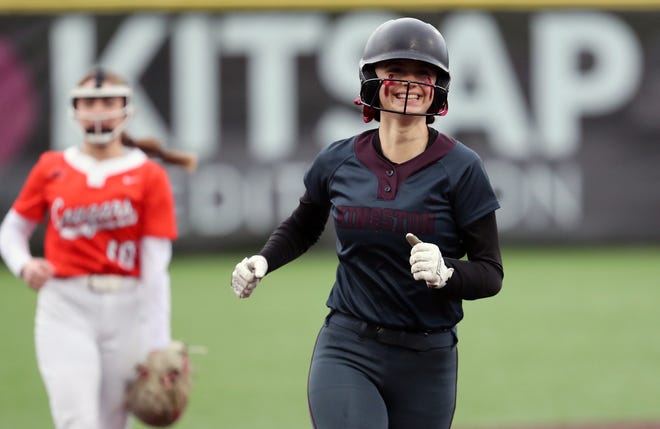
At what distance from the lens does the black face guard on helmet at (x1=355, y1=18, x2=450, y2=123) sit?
455cm

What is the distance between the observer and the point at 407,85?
4.55 meters

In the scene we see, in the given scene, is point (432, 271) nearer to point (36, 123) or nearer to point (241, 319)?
point (241, 319)

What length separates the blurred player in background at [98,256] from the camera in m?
5.85

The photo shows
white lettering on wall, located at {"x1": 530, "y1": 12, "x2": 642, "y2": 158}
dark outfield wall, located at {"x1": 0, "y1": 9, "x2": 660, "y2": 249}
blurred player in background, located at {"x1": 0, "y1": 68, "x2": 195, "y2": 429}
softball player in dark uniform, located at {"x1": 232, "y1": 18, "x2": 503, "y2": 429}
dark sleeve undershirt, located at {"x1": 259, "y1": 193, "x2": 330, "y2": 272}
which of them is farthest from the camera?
white lettering on wall, located at {"x1": 530, "y1": 12, "x2": 642, "y2": 158}

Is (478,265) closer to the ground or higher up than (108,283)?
higher up

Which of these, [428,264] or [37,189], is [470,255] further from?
[37,189]

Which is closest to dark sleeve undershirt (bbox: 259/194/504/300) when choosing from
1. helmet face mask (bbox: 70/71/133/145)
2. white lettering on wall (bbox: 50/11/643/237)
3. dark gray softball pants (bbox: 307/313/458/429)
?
dark gray softball pants (bbox: 307/313/458/429)

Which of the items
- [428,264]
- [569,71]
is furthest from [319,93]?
[428,264]

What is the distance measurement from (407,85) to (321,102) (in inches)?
434

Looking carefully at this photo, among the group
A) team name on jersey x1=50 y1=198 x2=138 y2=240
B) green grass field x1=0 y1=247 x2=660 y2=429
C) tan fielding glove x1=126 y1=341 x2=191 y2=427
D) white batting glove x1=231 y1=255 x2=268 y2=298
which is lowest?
green grass field x1=0 y1=247 x2=660 y2=429

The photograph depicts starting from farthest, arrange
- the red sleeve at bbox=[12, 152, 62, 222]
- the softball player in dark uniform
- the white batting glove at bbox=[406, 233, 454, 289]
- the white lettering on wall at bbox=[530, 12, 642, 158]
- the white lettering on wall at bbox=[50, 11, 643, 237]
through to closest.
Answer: the white lettering on wall at bbox=[530, 12, 642, 158] → the white lettering on wall at bbox=[50, 11, 643, 237] → the red sleeve at bbox=[12, 152, 62, 222] → the softball player in dark uniform → the white batting glove at bbox=[406, 233, 454, 289]

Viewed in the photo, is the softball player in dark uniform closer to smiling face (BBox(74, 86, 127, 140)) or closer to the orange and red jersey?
the orange and red jersey

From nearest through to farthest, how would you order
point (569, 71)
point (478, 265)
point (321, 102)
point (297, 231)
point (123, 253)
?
1. point (478, 265)
2. point (297, 231)
3. point (123, 253)
4. point (321, 102)
5. point (569, 71)

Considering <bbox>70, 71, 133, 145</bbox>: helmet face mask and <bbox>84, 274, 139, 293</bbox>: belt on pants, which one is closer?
<bbox>84, 274, 139, 293</bbox>: belt on pants
